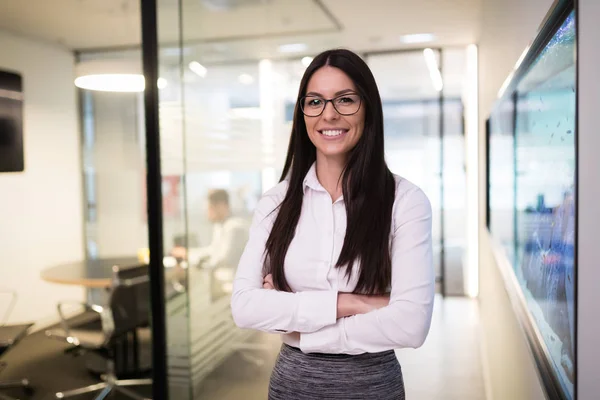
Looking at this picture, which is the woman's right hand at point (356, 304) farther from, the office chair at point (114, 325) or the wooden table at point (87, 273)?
the wooden table at point (87, 273)

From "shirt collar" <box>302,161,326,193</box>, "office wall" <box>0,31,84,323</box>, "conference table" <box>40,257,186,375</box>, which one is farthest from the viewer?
"office wall" <box>0,31,84,323</box>

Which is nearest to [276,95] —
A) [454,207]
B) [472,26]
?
[472,26]

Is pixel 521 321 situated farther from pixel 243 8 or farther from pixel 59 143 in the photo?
Result: pixel 59 143

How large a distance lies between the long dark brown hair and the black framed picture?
13.6 ft

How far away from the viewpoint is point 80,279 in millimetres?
4211

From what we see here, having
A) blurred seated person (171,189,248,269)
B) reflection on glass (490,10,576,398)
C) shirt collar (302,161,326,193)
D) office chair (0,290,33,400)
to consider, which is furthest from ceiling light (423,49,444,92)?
shirt collar (302,161,326,193)

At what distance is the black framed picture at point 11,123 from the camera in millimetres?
5094

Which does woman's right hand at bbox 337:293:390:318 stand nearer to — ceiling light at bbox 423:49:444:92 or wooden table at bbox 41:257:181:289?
wooden table at bbox 41:257:181:289

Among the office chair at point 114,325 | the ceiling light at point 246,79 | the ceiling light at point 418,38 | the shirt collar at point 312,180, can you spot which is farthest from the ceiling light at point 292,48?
the shirt collar at point 312,180

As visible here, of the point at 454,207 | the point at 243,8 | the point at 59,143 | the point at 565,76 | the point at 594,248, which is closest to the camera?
the point at 594,248

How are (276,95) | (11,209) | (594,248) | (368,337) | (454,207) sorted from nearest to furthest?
(594,248)
(368,337)
(276,95)
(11,209)
(454,207)

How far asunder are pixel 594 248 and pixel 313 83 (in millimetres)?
800

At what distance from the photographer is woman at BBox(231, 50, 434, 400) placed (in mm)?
1456

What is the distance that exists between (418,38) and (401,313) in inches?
228
